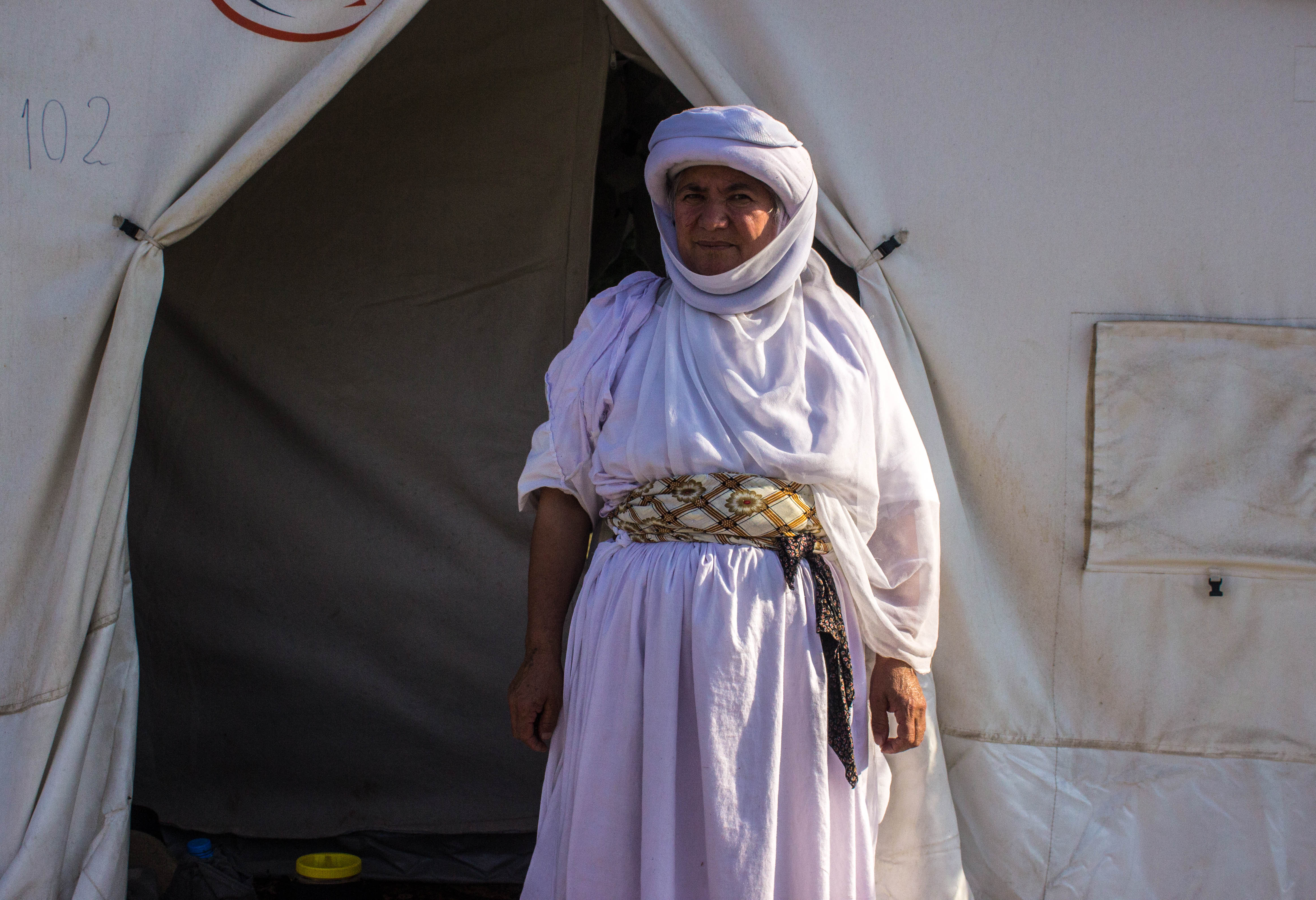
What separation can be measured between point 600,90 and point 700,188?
3.51 ft

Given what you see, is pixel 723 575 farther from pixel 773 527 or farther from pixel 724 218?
pixel 724 218

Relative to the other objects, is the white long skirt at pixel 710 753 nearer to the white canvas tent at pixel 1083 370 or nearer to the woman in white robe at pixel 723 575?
the woman in white robe at pixel 723 575

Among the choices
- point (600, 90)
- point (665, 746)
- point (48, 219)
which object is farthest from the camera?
point (600, 90)

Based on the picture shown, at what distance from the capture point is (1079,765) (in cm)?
228

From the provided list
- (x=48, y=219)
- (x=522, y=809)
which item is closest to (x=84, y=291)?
(x=48, y=219)

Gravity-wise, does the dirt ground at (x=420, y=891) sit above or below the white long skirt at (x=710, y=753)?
below

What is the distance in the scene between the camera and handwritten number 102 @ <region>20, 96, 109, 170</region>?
2076 mm

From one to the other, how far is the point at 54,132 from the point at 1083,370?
2.06m

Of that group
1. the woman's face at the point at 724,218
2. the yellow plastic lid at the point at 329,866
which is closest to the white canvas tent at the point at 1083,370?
the woman's face at the point at 724,218

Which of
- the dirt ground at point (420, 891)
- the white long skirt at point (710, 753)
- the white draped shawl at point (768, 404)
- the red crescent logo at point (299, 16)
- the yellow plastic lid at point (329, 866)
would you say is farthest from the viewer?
the dirt ground at point (420, 891)

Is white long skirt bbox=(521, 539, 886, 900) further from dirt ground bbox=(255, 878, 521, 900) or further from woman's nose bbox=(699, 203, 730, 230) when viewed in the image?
dirt ground bbox=(255, 878, 521, 900)

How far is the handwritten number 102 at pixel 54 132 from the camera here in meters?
2.08

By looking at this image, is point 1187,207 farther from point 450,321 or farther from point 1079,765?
point 450,321

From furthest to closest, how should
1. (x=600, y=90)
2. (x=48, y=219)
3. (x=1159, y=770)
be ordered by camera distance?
(x=600, y=90) < (x=1159, y=770) < (x=48, y=219)
